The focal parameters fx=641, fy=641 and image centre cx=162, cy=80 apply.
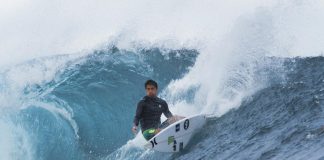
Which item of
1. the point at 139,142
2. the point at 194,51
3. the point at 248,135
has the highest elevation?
the point at 194,51

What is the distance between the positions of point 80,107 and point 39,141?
1.44m

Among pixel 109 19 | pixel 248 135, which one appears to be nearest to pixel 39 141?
pixel 248 135

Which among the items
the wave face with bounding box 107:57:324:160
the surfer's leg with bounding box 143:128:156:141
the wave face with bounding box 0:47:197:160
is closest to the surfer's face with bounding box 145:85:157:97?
the surfer's leg with bounding box 143:128:156:141

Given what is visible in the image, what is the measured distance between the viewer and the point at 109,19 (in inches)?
999

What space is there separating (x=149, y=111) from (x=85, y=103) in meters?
5.83

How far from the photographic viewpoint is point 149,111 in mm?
11672

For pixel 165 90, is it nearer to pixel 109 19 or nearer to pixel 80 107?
pixel 80 107

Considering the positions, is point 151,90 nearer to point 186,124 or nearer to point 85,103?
point 186,124

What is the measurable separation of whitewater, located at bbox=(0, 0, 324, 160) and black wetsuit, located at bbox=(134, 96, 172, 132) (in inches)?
27.8

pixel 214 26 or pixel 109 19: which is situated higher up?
pixel 109 19

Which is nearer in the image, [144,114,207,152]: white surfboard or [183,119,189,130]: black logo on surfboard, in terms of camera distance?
[144,114,207,152]: white surfboard

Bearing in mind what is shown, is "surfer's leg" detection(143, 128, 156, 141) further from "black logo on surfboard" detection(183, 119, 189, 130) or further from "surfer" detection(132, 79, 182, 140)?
"black logo on surfboard" detection(183, 119, 189, 130)

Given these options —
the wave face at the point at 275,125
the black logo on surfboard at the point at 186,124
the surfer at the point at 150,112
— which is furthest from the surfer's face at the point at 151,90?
the wave face at the point at 275,125

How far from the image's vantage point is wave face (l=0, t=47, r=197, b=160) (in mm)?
16109
